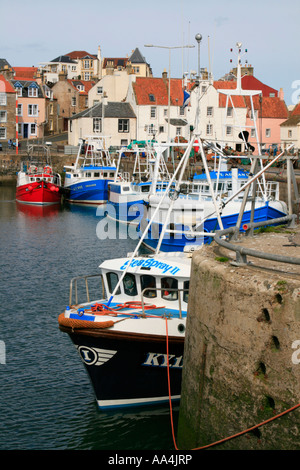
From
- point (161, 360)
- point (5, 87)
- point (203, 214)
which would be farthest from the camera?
point (5, 87)

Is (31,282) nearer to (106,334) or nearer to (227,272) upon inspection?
(106,334)

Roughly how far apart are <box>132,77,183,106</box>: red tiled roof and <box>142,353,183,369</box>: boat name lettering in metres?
58.6

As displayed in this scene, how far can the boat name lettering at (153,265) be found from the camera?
A: 14281 mm

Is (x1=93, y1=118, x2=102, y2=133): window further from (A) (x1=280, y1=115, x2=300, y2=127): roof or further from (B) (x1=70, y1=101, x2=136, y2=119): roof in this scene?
(A) (x1=280, y1=115, x2=300, y2=127): roof

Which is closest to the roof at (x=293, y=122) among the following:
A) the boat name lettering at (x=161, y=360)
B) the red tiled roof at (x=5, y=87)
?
the red tiled roof at (x=5, y=87)

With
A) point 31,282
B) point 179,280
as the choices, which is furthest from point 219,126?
point 179,280

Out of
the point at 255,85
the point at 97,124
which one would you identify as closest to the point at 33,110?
the point at 97,124

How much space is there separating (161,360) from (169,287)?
171cm

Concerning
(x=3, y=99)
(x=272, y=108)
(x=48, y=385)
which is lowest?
(x=48, y=385)

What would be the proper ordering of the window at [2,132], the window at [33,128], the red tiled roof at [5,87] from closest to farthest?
the red tiled roof at [5,87], the window at [2,132], the window at [33,128]

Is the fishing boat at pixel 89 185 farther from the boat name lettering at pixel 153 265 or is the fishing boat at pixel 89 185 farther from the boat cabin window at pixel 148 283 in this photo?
the boat cabin window at pixel 148 283

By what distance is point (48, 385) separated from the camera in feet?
49.4

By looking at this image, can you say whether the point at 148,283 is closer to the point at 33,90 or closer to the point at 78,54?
the point at 33,90

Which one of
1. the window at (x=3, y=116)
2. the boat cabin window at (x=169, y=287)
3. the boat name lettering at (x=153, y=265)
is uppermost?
the window at (x=3, y=116)
